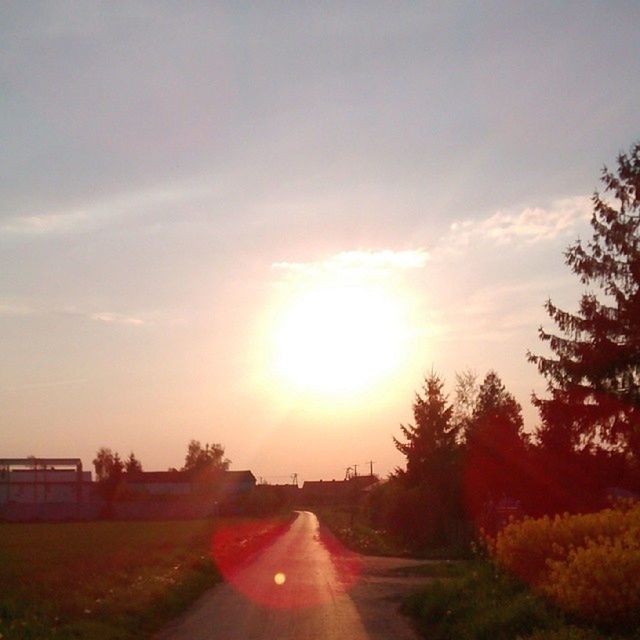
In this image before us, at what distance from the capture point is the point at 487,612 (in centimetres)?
1524

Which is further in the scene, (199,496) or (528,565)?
(199,496)

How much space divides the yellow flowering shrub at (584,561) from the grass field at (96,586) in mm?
6797

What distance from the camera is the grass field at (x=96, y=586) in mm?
16703

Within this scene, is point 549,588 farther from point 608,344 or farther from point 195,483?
point 195,483

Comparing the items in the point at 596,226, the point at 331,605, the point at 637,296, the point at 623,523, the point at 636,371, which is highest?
the point at 596,226

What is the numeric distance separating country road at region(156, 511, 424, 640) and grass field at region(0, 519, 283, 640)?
2.49 ft

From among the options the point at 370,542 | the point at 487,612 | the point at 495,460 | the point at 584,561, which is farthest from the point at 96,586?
the point at 370,542

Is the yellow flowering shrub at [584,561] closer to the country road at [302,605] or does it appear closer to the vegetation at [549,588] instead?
the vegetation at [549,588]

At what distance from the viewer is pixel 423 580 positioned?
2791 cm

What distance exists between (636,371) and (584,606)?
42.4 feet

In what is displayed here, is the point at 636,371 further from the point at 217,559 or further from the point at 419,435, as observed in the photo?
the point at 419,435

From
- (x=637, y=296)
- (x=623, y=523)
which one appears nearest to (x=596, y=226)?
(x=637, y=296)

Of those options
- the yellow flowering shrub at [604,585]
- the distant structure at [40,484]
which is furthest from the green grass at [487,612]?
the distant structure at [40,484]

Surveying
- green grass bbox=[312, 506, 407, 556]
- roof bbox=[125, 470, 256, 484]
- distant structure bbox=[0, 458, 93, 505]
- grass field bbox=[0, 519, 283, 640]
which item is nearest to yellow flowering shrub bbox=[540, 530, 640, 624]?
grass field bbox=[0, 519, 283, 640]
